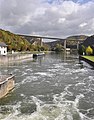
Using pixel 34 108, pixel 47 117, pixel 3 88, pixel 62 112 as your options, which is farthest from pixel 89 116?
pixel 3 88

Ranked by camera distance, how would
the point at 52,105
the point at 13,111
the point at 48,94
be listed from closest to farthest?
the point at 13,111 < the point at 52,105 < the point at 48,94

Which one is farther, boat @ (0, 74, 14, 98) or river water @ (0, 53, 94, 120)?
boat @ (0, 74, 14, 98)

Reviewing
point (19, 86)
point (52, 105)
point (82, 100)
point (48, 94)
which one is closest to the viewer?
point (52, 105)

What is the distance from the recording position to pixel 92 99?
17.2 m

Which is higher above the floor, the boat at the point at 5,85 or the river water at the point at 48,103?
the boat at the point at 5,85

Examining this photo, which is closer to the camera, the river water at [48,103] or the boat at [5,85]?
the river water at [48,103]

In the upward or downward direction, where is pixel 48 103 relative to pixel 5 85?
downward

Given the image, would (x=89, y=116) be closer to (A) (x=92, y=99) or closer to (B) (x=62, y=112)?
(B) (x=62, y=112)

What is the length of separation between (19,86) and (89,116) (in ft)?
31.3

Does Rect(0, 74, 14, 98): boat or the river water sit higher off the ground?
Rect(0, 74, 14, 98): boat

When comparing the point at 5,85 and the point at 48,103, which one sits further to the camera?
the point at 5,85

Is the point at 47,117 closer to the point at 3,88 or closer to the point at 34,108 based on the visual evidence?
the point at 34,108

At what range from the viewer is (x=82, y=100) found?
55.5 ft

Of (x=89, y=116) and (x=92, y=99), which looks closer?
(x=89, y=116)
